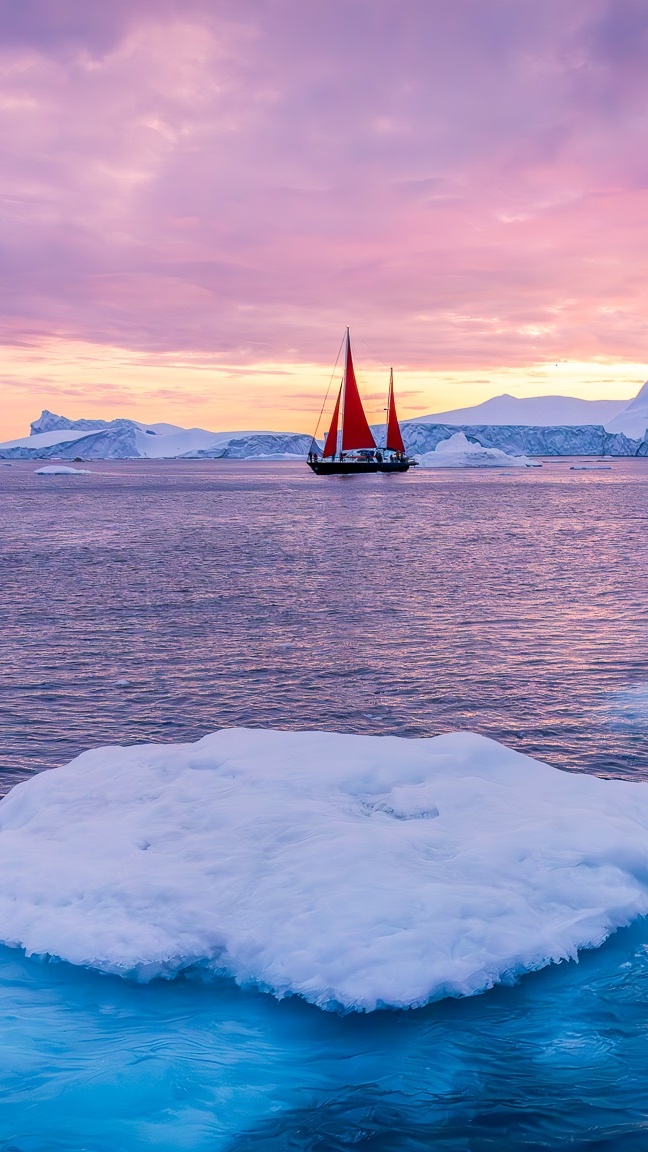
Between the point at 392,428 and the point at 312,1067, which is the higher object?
the point at 392,428

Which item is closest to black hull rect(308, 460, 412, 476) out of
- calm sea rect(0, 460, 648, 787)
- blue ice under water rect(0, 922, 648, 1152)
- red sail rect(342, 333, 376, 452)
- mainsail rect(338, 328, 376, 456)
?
red sail rect(342, 333, 376, 452)

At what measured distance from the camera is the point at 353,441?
95.4 m

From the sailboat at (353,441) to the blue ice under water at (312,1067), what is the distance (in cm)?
8624

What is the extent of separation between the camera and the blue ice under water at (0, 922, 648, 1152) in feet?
15.7

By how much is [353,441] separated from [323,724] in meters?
83.7

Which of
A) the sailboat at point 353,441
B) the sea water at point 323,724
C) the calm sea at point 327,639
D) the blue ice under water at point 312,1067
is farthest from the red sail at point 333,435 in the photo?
the blue ice under water at point 312,1067

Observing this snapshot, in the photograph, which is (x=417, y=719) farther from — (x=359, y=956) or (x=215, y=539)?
(x=215, y=539)

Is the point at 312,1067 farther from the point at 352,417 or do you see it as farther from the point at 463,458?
the point at 463,458

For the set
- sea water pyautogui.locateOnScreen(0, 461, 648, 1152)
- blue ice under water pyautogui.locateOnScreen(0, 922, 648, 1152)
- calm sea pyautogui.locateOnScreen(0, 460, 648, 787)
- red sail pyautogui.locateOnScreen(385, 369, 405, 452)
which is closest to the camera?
blue ice under water pyautogui.locateOnScreen(0, 922, 648, 1152)

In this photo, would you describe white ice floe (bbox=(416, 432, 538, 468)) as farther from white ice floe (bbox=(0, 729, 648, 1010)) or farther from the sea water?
white ice floe (bbox=(0, 729, 648, 1010))

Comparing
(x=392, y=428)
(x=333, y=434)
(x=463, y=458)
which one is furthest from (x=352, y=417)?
(x=463, y=458)

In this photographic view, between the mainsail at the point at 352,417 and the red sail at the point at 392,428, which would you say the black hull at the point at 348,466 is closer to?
the red sail at the point at 392,428

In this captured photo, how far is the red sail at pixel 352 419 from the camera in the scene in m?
90.8

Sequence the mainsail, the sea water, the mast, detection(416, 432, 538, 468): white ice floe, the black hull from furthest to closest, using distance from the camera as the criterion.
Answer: detection(416, 432, 538, 468): white ice floe → the black hull → the mast → the mainsail → the sea water
